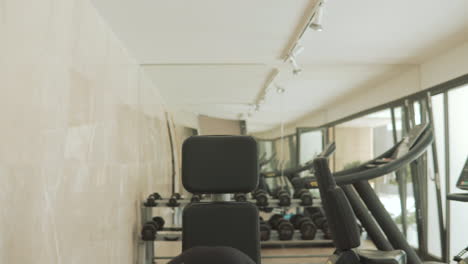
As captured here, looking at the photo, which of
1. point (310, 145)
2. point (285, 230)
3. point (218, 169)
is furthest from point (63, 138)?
point (310, 145)

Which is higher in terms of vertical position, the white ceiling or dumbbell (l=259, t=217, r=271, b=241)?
the white ceiling

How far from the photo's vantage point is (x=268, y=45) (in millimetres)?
4137

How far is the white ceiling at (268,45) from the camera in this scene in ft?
10.4

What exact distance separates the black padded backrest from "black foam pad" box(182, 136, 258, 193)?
457mm

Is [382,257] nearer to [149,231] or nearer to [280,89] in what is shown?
[149,231]

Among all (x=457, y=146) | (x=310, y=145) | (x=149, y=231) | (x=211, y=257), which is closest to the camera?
(x=211, y=257)

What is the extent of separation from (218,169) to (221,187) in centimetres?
8

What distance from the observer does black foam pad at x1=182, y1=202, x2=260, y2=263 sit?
194 cm

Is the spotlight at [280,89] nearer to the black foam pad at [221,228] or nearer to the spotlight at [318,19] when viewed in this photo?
the spotlight at [318,19]

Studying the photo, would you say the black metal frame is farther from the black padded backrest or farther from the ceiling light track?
the black padded backrest

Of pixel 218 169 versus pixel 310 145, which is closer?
pixel 218 169

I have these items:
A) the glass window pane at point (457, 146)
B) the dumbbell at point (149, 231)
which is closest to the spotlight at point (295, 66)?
the glass window pane at point (457, 146)

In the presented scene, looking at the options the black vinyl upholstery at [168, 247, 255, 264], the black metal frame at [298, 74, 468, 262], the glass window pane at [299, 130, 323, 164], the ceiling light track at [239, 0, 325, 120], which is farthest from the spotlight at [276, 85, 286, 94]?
the black vinyl upholstery at [168, 247, 255, 264]

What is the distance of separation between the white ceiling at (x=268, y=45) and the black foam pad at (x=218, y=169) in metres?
1.51
